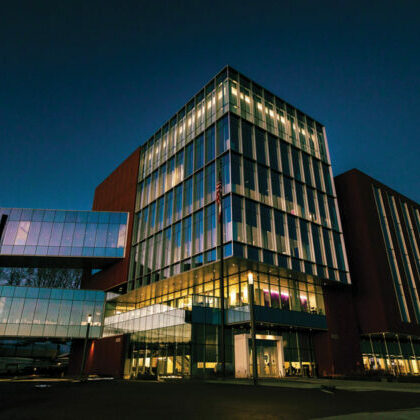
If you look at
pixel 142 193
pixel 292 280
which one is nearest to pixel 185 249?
pixel 292 280

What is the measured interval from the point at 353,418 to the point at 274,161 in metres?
33.1

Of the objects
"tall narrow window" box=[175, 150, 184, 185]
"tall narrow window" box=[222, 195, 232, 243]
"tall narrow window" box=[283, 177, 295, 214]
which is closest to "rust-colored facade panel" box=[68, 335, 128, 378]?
"tall narrow window" box=[222, 195, 232, 243]

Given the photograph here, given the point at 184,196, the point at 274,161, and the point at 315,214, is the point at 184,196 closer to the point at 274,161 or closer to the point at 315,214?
the point at 274,161

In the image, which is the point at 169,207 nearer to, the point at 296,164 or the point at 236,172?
the point at 236,172

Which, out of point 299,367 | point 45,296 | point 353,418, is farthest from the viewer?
point 45,296

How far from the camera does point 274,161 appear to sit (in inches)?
1543

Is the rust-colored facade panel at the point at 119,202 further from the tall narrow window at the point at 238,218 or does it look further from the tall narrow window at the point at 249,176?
the tall narrow window at the point at 238,218

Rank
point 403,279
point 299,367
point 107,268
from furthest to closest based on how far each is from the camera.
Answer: point 107,268 < point 403,279 < point 299,367

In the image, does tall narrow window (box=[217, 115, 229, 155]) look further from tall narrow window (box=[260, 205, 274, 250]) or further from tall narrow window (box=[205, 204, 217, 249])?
tall narrow window (box=[260, 205, 274, 250])

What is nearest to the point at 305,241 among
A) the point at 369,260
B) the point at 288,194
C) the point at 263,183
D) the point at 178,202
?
the point at 288,194

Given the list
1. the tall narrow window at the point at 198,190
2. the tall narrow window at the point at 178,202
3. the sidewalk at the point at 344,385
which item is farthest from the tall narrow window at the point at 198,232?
the sidewalk at the point at 344,385

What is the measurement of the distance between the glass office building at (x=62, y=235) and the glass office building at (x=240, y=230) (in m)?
5.12

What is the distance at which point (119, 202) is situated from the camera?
175 feet

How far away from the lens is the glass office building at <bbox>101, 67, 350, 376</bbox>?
32.9m
